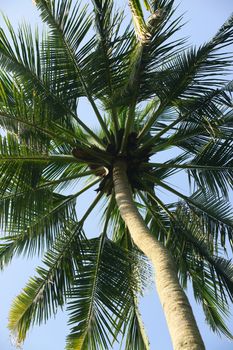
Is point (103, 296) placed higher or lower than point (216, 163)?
lower

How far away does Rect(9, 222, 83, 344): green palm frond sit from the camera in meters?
8.61

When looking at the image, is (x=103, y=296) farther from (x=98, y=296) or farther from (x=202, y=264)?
(x=202, y=264)

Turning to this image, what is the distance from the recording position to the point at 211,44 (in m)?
7.66

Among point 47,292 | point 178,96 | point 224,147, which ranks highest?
point 178,96

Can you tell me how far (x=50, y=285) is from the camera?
8914 millimetres

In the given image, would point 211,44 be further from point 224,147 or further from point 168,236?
point 168,236

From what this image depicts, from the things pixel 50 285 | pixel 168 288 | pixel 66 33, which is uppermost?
pixel 66 33

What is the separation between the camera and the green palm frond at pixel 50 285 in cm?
861

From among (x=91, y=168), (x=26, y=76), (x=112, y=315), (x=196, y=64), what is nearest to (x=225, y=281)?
(x=112, y=315)

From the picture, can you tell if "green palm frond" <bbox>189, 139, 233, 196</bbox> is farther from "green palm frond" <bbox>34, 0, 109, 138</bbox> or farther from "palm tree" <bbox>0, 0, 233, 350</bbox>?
"green palm frond" <bbox>34, 0, 109, 138</bbox>

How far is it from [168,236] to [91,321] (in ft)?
6.06

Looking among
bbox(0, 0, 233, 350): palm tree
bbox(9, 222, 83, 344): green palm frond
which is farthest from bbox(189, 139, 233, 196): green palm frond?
bbox(9, 222, 83, 344): green palm frond

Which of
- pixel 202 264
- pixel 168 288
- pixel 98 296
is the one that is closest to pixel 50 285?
pixel 98 296

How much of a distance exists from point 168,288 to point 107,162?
373cm
